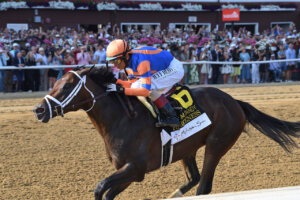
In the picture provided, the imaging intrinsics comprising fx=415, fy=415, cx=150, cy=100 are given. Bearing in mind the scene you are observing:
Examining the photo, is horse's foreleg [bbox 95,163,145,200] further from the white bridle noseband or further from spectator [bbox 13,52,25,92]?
spectator [bbox 13,52,25,92]

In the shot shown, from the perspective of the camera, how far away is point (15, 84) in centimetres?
1132

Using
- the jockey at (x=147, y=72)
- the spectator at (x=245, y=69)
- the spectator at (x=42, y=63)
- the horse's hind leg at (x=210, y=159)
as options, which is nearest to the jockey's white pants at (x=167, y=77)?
the jockey at (x=147, y=72)

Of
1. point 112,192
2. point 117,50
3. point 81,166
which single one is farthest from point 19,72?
point 112,192

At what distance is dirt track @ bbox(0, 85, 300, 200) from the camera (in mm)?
5156

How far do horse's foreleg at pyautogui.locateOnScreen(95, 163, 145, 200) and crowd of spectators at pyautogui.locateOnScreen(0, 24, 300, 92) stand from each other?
7.75 m

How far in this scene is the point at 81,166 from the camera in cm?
591

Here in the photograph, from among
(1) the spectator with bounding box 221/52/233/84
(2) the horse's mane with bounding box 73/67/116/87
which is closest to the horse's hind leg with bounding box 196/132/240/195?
(2) the horse's mane with bounding box 73/67/116/87

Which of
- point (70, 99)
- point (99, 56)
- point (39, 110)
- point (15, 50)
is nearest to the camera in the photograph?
point (39, 110)

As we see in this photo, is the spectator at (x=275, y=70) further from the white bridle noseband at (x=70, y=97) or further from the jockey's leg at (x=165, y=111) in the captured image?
the white bridle noseband at (x=70, y=97)

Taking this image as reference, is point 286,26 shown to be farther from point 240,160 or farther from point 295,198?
point 295,198

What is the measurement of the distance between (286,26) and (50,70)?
1832 centimetres

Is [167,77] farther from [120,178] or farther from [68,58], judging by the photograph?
[68,58]

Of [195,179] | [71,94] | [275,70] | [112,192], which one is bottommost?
[275,70]

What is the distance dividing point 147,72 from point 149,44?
10318mm
